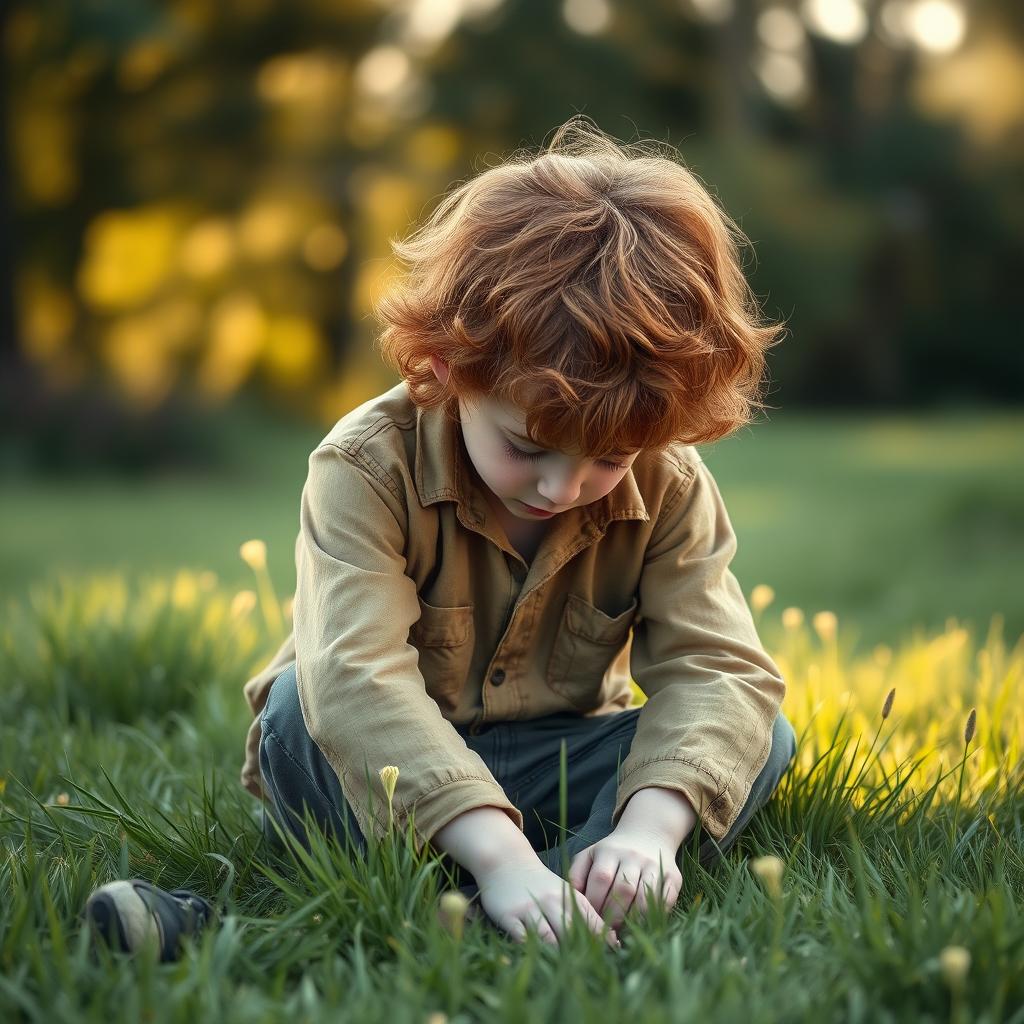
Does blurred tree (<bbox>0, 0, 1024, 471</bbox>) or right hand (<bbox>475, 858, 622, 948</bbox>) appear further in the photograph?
blurred tree (<bbox>0, 0, 1024, 471</bbox>)

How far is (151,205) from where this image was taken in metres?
14.5

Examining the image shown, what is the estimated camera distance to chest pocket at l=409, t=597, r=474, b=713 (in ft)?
6.60

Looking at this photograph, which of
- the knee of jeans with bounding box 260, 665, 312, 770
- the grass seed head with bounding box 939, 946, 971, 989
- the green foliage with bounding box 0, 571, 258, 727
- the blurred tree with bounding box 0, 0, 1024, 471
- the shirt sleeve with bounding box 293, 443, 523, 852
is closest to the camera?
the grass seed head with bounding box 939, 946, 971, 989

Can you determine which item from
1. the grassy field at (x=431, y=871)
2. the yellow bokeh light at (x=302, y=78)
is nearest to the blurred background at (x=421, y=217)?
the yellow bokeh light at (x=302, y=78)

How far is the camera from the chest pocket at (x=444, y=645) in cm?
201

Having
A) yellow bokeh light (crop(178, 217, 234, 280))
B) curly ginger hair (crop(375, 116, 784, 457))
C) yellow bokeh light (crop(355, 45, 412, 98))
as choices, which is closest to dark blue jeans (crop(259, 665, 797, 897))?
curly ginger hair (crop(375, 116, 784, 457))

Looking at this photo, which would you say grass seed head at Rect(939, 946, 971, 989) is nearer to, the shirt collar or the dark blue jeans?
the dark blue jeans

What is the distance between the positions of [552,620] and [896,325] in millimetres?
18027

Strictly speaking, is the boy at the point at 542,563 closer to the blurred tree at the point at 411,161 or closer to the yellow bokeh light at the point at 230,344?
the blurred tree at the point at 411,161

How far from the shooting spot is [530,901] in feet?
5.20

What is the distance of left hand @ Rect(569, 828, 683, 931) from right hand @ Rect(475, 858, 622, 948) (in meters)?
0.02

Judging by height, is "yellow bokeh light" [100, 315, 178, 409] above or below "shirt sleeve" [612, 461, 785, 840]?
below

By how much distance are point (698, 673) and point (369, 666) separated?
21.2 inches

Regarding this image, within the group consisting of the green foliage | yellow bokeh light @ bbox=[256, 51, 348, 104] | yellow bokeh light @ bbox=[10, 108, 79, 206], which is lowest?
the green foliage
